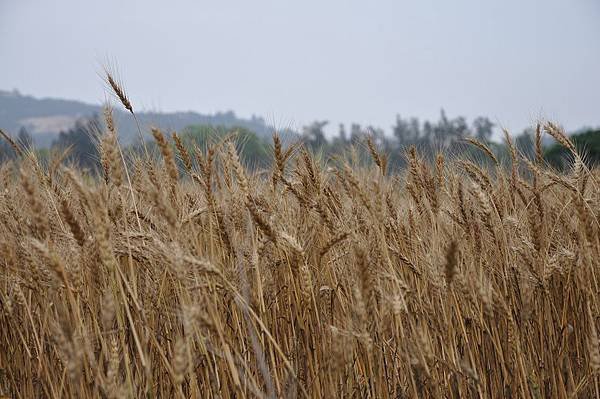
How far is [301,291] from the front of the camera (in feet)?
6.88

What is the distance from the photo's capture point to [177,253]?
5.07 ft

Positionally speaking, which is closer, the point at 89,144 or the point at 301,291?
the point at 301,291

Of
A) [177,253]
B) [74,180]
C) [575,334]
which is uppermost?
Answer: [74,180]

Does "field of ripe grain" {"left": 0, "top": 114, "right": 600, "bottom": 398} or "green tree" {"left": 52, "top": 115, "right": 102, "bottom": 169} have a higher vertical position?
"green tree" {"left": 52, "top": 115, "right": 102, "bottom": 169}

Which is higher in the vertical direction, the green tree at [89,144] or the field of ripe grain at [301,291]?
the green tree at [89,144]

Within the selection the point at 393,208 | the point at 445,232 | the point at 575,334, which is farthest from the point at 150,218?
the point at 575,334

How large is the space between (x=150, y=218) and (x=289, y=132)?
33.6 inches

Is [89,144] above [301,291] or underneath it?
above

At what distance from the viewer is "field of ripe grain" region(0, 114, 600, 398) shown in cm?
190

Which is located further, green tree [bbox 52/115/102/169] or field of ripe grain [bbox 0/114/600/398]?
green tree [bbox 52/115/102/169]

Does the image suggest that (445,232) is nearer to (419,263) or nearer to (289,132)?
(419,263)

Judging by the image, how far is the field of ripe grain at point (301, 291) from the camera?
6.24 ft

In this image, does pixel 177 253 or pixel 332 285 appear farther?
pixel 332 285

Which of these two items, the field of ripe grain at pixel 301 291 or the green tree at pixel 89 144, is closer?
the field of ripe grain at pixel 301 291
